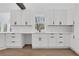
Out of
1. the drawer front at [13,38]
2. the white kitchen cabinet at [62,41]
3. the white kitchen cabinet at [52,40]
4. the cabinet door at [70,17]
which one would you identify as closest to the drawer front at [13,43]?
the drawer front at [13,38]

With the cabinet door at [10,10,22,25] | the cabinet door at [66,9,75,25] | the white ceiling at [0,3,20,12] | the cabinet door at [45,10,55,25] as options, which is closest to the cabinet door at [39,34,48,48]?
the cabinet door at [45,10,55,25]

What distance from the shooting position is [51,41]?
15.0 feet

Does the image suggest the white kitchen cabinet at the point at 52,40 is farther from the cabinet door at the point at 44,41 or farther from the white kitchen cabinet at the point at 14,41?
the white kitchen cabinet at the point at 14,41

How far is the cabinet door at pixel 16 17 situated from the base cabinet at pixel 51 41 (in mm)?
1108

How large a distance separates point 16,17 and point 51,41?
5.95 feet

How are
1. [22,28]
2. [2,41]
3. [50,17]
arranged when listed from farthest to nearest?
[22,28], [50,17], [2,41]

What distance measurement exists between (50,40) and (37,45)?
54cm

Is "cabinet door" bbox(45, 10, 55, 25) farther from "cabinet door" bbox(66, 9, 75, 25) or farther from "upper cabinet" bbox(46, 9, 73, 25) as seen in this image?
"cabinet door" bbox(66, 9, 75, 25)

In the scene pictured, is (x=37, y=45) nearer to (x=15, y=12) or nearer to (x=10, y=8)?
(x=15, y=12)

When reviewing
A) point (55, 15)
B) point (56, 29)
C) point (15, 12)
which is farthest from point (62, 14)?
point (15, 12)

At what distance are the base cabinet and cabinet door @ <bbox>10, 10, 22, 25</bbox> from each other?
1108 millimetres

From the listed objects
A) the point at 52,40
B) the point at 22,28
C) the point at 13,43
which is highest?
the point at 22,28

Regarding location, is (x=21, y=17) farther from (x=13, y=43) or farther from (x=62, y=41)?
(x=62, y=41)

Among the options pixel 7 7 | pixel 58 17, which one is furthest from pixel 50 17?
pixel 7 7
